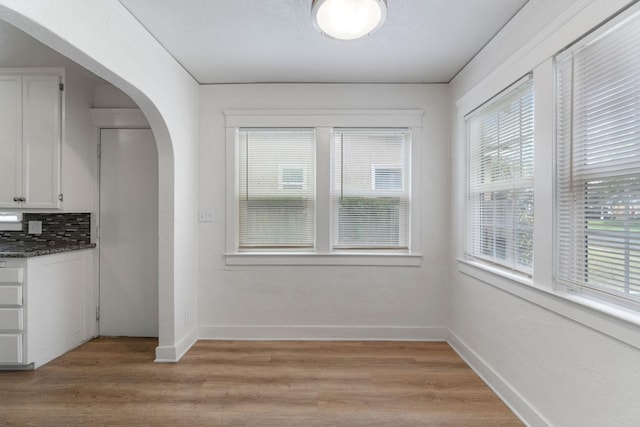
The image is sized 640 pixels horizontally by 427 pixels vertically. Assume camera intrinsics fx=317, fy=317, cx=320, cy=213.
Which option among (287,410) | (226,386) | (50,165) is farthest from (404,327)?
(50,165)

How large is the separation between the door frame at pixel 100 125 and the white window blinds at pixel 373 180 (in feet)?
6.55

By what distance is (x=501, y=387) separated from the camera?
2252mm

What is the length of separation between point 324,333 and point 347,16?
108 inches

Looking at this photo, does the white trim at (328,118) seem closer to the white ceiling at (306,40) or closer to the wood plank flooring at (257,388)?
the white ceiling at (306,40)

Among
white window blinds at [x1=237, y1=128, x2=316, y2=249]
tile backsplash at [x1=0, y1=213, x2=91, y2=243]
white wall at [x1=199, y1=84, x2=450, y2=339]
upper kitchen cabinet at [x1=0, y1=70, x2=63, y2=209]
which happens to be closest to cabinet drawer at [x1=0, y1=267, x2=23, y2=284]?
upper kitchen cabinet at [x1=0, y1=70, x2=63, y2=209]

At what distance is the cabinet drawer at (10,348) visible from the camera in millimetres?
2508

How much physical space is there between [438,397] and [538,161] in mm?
1722

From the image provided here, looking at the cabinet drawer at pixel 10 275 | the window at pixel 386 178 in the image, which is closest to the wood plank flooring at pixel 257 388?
the cabinet drawer at pixel 10 275

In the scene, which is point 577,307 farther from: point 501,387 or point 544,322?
point 501,387

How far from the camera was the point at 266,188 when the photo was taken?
3.28 metres

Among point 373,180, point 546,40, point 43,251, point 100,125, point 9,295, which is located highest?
point 546,40

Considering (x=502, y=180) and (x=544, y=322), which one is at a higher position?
(x=502, y=180)

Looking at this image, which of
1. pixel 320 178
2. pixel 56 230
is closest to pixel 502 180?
pixel 320 178

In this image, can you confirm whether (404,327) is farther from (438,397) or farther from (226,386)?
(226,386)
